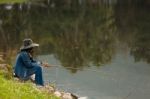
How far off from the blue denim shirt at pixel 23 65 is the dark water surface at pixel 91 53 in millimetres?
3764

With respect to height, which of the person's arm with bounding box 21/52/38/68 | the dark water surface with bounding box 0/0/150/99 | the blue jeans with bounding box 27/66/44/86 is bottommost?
the dark water surface with bounding box 0/0/150/99

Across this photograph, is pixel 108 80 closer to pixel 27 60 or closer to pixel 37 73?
pixel 37 73

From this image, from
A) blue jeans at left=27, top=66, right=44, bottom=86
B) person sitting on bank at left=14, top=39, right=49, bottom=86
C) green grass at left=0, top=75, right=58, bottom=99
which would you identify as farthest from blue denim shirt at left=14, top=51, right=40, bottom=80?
green grass at left=0, top=75, right=58, bottom=99

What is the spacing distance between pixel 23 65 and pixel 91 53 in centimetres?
1792

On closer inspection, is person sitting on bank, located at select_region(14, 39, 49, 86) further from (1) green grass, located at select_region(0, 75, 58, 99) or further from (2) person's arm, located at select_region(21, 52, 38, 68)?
(1) green grass, located at select_region(0, 75, 58, 99)

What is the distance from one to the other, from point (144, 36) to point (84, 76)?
18.5 m

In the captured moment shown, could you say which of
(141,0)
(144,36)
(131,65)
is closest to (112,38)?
(144,36)

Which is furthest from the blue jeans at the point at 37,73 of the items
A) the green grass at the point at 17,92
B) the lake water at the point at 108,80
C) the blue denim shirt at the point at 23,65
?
the green grass at the point at 17,92

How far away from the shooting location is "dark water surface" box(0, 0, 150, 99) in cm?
2616

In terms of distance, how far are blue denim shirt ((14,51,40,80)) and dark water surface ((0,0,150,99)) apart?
3.76 metres

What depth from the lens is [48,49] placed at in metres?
41.2

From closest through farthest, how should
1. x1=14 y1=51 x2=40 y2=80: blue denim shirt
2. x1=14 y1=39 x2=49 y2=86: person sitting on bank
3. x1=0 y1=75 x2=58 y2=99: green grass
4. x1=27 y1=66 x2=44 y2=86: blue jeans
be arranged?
x1=0 y1=75 x2=58 y2=99: green grass < x1=14 y1=51 x2=40 y2=80: blue denim shirt < x1=14 y1=39 x2=49 y2=86: person sitting on bank < x1=27 y1=66 x2=44 y2=86: blue jeans

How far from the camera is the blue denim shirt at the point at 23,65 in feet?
67.8

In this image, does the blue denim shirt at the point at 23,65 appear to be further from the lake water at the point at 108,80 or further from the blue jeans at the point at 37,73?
the lake water at the point at 108,80
